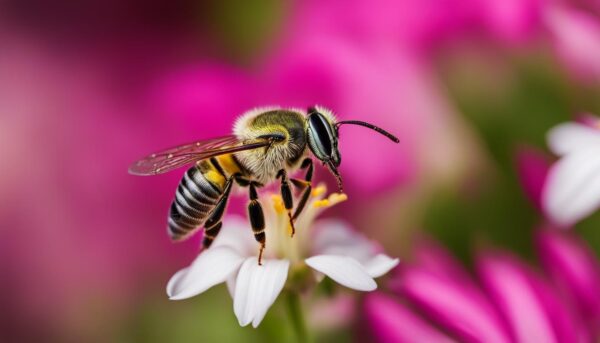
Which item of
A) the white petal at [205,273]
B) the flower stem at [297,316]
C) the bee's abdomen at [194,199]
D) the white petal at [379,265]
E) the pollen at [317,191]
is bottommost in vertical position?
the flower stem at [297,316]

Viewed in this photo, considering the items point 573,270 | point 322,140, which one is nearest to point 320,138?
point 322,140

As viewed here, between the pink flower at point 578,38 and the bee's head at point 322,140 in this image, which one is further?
the pink flower at point 578,38

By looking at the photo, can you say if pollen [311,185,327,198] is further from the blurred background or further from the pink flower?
the pink flower

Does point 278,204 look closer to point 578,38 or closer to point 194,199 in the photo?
point 194,199

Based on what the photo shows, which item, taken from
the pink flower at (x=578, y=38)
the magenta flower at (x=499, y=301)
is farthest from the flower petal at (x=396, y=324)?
the pink flower at (x=578, y=38)

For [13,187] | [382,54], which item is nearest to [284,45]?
[382,54]

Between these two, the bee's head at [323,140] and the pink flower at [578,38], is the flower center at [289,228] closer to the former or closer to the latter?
the bee's head at [323,140]
